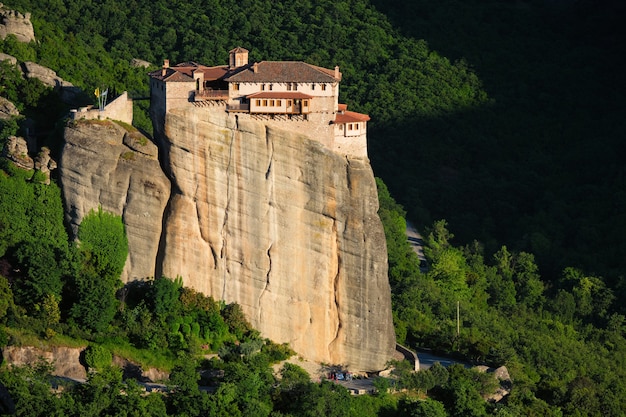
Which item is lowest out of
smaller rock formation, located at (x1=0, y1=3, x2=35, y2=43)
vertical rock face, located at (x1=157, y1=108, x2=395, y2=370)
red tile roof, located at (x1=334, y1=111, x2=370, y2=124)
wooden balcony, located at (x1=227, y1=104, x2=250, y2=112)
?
vertical rock face, located at (x1=157, y1=108, x2=395, y2=370)

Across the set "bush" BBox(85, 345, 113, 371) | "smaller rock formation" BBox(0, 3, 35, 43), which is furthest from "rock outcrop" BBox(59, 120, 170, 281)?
"smaller rock formation" BBox(0, 3, 35, 43)

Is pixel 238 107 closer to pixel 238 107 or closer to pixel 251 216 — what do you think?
pixel 238 107

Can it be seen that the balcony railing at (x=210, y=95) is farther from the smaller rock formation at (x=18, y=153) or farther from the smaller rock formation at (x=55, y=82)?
the smaller rock formation at (x=55, y=82)

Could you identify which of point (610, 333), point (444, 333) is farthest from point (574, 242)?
point (444, 333)

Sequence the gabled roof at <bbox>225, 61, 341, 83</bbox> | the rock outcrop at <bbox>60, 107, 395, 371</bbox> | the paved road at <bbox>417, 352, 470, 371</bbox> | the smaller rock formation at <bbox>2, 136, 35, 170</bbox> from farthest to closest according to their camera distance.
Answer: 1. the paved road at <bbox>417, 352, 470, 371</bbox>
2. the smaller rock formation at <bbox>2, 136, 35, 170</bbox>
3. the gabled roof at <bbox>225, 61, 341, 83</bbox>
4. the rock outcrop at <bbox>60, 107, 395, 371</bbox>

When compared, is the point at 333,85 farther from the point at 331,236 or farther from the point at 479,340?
the point at 479,340

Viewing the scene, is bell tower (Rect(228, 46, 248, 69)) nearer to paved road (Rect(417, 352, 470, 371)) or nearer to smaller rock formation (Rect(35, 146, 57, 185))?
smaller rock formation (Rect(35, 146, 57, 185))

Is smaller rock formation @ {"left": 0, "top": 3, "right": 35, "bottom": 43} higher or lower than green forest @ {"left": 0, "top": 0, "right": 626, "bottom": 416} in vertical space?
higher
